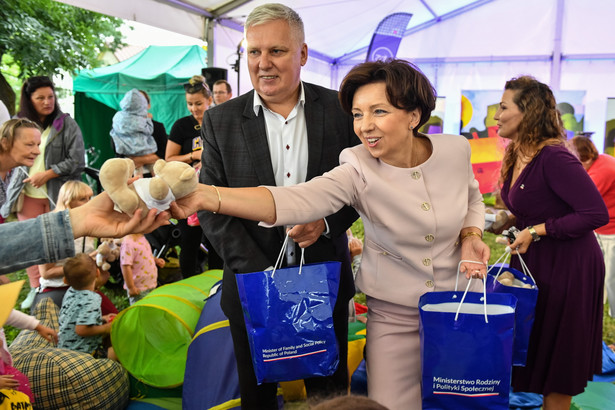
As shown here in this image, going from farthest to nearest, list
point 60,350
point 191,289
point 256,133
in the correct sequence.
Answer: point 191,289
point 60,350
point 256,133

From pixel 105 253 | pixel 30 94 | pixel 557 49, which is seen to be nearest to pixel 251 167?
pixel 105 253

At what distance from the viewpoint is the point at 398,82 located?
5.89 feet

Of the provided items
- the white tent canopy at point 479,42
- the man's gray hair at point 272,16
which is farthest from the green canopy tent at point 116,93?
the man's gray hair at point 272,16

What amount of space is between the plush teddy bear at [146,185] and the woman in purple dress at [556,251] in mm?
1894

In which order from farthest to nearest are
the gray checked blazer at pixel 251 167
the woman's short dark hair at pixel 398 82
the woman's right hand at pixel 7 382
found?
the gray checked blazer at pixel 251 167
the woman's right hand at pixel 7 382
the woman's short dark hair at pixel 398 82

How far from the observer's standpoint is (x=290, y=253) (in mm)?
2100

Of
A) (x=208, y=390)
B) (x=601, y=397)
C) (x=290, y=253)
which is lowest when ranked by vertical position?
(x=601, y=397)

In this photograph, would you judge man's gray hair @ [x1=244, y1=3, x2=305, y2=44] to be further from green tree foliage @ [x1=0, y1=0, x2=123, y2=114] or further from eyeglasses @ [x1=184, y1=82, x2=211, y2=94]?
green tree foliage @ [x1=0, y1=0, x2=123, y2=114]

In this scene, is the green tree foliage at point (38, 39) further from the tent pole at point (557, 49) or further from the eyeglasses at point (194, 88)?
the tent pole at point (557, 49)

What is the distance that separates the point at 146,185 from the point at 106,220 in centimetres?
17

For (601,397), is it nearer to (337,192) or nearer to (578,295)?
(578,295)

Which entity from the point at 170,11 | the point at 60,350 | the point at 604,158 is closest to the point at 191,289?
the point at 60,350

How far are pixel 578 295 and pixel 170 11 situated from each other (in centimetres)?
508

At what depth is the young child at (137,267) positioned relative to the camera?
13.7 feet
